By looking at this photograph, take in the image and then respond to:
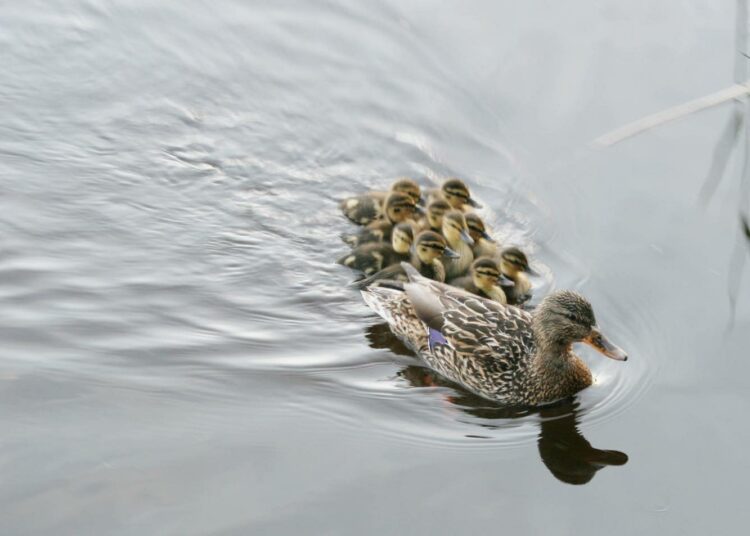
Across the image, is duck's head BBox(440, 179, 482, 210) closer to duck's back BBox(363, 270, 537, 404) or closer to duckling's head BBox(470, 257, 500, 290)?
duckling's head BBox(470, 257, 500, 290)

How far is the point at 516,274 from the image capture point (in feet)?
17.1

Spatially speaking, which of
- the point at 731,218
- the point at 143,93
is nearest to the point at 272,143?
the point at 143,93

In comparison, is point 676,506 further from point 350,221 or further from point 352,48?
point 352,48

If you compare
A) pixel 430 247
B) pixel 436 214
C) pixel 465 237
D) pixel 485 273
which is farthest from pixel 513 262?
pixel 436 214

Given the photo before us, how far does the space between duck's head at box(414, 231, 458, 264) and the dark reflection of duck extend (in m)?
0.41

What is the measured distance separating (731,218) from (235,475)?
9.24 feet

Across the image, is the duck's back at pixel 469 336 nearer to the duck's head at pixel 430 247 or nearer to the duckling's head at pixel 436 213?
the duck's head at pixel 430 247

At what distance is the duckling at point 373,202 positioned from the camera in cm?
561

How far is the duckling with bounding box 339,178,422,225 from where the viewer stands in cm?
561

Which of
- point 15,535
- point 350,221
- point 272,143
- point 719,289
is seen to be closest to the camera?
point 15,535

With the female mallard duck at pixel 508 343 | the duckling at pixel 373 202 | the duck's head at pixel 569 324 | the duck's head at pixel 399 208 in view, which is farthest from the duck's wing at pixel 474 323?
the duckling at pixel 373 202

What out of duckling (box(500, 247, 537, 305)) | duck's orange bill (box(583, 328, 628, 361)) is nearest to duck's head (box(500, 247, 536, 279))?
duckling (box(500, 247, 537, 305))

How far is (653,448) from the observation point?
4.10m

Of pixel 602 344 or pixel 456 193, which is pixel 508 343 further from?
pixel 456 193
